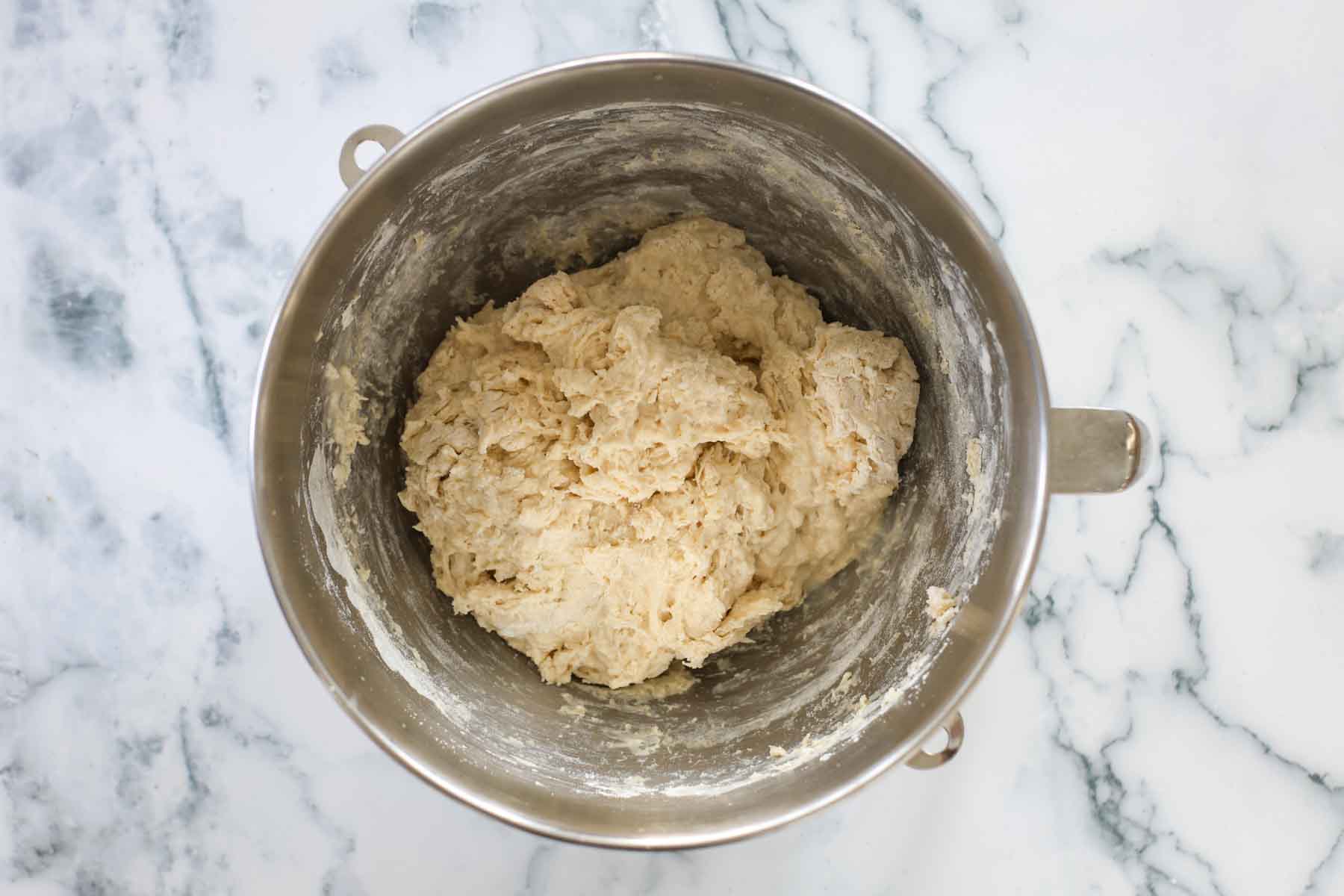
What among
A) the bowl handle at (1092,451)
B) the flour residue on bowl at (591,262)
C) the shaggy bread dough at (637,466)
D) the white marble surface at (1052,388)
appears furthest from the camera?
the white marble surface at (1052,388)

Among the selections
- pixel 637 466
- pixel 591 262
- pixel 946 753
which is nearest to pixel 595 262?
pixel 591 262

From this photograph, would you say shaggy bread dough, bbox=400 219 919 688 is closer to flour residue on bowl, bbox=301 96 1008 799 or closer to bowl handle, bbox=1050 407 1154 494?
flour residue on bowl, bbox=301 96 1008 799

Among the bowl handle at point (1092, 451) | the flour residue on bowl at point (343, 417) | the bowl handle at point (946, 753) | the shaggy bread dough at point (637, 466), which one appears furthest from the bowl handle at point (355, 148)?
the bowl handle at point (946, 753)

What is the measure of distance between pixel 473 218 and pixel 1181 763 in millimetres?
1721

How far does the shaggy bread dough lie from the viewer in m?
1.64

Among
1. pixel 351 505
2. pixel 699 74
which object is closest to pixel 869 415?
pixel 699 74

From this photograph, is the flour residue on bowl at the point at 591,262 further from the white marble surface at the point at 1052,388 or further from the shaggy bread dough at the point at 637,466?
the white marble surface at the point at 1052,388

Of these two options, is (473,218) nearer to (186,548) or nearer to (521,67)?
(521,67)

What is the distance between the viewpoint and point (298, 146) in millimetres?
1874

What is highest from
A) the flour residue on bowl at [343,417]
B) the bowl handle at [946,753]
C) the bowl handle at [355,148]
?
the bowl handle at [355,148]

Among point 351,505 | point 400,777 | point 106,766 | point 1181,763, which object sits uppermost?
point 351,505

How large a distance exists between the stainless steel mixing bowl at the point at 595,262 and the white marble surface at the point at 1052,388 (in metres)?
0.36

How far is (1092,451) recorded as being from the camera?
1.38 meters

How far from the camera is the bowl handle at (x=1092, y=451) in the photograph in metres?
1.36
